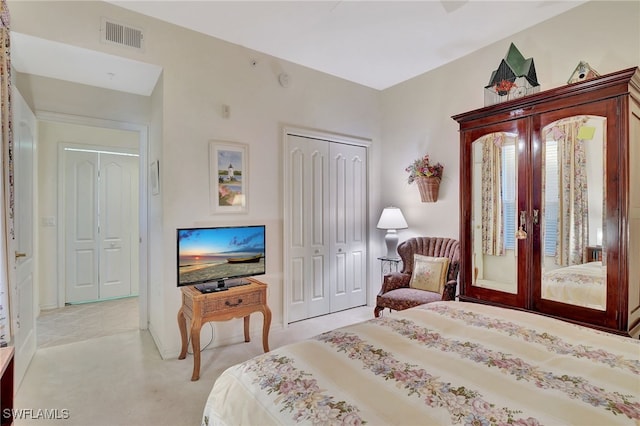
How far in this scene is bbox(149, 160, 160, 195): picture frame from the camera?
298 centimetres

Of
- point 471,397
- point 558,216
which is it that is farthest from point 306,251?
point 471,397

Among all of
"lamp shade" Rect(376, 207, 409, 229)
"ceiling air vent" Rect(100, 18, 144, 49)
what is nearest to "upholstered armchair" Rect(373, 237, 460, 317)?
"lamp shade" Rect(376, 207, 409, 229)

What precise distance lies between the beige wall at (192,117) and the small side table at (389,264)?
1325 mm

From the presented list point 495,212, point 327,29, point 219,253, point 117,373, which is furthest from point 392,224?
point 117,373

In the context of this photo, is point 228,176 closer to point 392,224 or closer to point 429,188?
point 392,224

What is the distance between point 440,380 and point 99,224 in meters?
5.15

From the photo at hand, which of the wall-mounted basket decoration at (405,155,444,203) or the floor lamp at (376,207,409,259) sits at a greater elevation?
the wall-mounted basket decoration at (405,155,444,203)

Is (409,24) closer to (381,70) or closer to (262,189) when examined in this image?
(381,70)

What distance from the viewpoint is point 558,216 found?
7.34ft

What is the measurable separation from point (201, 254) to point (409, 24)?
2707 millimetres

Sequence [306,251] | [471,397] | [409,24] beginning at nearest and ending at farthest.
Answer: [471,397], [409,24], [306,251]

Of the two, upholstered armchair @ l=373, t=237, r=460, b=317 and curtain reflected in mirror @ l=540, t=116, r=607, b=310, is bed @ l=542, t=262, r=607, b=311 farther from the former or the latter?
upholstered armchair @ l=373, t=237, r=460, b=317

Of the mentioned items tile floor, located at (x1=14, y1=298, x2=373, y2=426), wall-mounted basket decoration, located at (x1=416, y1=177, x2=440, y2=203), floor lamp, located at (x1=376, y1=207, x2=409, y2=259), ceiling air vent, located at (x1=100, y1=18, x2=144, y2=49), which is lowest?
tile floor, located at (x1=14, y1=298, x2=373, y2=426)

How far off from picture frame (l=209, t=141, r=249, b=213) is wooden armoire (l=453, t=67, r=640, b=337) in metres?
2.04
